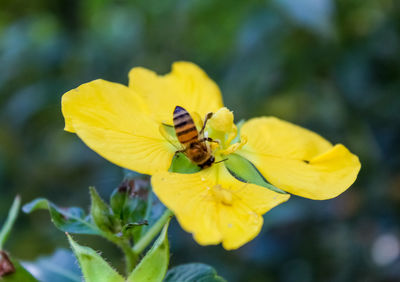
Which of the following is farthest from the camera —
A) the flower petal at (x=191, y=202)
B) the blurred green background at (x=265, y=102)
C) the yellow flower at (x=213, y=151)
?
the blurred green background at (x=265, y=102)

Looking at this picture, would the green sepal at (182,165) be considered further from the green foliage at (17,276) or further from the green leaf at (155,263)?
the green foliage at (17,276)

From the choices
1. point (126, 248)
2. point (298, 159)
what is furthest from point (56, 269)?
point (298, 159)

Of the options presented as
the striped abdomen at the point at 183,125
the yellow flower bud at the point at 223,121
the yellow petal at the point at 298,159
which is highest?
the striped abdomen at the point at 183,125

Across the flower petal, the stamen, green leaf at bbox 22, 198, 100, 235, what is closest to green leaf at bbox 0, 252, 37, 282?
green leaf at bbox 22, 198, 100, 235

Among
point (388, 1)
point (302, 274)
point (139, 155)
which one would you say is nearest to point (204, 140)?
point (139, 155)

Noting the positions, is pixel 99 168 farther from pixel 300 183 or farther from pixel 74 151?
pixel 300 183

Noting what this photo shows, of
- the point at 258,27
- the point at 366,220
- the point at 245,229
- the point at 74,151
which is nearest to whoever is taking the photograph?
the point at 245,229

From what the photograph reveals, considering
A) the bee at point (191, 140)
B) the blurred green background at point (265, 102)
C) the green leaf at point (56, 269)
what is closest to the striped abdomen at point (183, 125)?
the bee at point (191, 140)

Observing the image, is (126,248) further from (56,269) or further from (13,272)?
(56,269)
